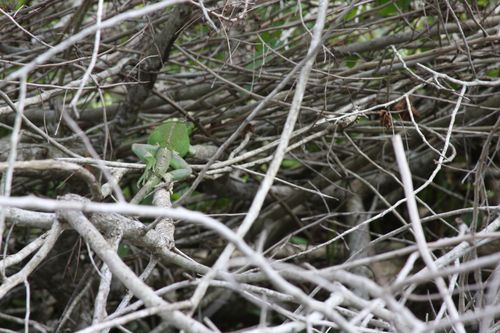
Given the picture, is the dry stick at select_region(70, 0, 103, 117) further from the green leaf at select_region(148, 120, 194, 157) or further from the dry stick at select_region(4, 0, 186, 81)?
the green leaf at select_region(148, 120, 194, 157)

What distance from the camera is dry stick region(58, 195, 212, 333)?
1.13 meters

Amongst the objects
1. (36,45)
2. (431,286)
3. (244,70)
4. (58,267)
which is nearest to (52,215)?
(244,70)

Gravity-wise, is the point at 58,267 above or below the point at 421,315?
above

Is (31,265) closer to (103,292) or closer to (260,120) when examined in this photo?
(103,292)

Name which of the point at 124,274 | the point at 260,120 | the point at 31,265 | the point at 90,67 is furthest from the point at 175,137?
the point at 124,274

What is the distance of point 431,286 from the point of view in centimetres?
306

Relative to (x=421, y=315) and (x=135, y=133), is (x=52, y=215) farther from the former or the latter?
(x=421, y=315)

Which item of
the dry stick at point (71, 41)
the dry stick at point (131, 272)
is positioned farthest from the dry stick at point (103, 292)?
the dry stick at point (71, 41)

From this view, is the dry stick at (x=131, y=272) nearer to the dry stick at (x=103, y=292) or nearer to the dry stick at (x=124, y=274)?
the dry stick at (x=124, y=274)

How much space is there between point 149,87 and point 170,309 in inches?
60.0

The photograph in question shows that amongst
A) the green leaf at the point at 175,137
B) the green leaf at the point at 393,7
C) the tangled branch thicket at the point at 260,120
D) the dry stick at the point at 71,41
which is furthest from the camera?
the green leaf at the point at 393,7

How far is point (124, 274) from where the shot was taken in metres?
1.24

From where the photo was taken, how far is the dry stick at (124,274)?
44.6 inches

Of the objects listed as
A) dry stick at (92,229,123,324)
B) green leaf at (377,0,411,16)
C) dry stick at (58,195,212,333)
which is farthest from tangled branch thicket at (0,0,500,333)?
dry stick at (58,195,212,333)
